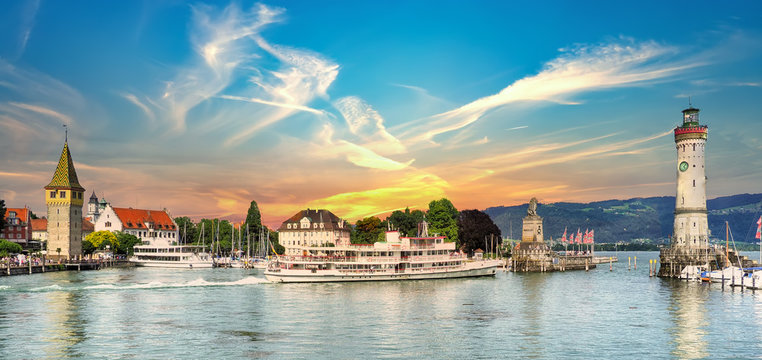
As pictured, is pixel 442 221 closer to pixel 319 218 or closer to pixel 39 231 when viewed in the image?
pixel 319 218

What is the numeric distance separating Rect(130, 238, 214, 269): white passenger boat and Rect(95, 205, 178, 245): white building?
21383 mm

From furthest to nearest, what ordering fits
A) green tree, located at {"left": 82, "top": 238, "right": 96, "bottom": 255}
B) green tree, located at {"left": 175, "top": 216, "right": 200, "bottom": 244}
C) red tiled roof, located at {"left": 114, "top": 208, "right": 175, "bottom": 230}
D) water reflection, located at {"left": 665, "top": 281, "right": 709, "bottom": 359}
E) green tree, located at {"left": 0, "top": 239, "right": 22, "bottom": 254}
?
green tree, located at {"left": 175, "top": 216, "right": 200, "bottom": 244}, red tiled roof, located at {"left": 114, "top": 208, "right": 175, "bottom": 230}, green tree, located at {"left": 82, "top": 238, "right": 96, "bottom": 255}, green tree, located at {"left": 0, "top": 239, "right": 22, "bottom": 254}, water reflection, located at {"left": 665, "top": 281, "right": 709, "bottom": 359}

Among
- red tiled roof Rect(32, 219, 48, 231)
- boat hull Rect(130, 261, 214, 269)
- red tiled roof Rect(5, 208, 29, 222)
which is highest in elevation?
red tiled roof Rect(5, 208, 29, 222)

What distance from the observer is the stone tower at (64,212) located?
4916 inches

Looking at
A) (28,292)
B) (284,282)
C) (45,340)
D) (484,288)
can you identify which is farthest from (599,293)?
(28,292)

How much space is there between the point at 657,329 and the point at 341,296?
3228cm

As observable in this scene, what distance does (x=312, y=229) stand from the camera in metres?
168

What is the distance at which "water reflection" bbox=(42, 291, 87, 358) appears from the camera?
119 feet

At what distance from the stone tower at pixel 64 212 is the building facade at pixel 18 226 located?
33.8m

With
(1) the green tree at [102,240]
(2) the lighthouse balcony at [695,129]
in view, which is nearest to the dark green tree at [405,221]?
(1) the green tree at [102,240]

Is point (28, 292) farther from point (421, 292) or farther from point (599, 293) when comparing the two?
point (599, 293)

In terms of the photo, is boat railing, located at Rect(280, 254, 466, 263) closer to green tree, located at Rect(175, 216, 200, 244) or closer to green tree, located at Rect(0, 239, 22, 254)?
green tree, located at Rect(0, 239, 22, 254)

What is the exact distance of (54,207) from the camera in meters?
128

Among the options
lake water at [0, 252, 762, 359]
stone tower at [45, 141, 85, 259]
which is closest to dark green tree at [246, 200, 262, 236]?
stone tower at [45, 141, 85, 259]
